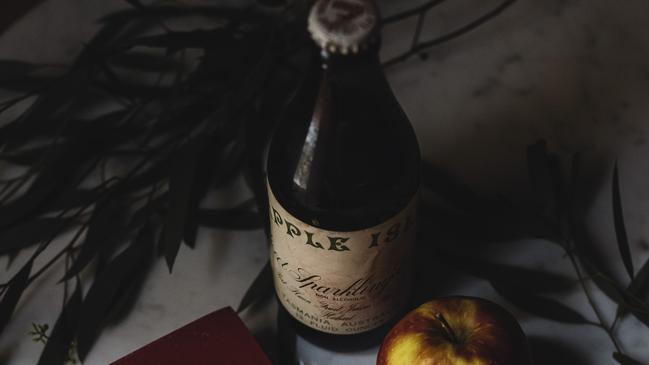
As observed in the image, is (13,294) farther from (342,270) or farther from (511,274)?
(511,274)

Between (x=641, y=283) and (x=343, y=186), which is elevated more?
(x=343, y=186)

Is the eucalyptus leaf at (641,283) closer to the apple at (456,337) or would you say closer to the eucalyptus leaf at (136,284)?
the apple at (456,337)

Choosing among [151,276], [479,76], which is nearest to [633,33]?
[479,76]

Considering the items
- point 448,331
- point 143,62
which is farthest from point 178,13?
point 448,331

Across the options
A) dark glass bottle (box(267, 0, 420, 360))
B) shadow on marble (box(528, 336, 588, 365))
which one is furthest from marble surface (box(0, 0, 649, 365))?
dark glass bottle (box(267, 0, 420, 360))

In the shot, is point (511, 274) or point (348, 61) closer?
point (348, 61)

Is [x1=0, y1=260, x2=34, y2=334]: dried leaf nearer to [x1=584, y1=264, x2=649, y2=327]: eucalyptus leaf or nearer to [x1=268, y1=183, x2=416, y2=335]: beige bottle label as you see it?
[x1=268, y1=183, x2=416, y2=335]: beige bottle label
